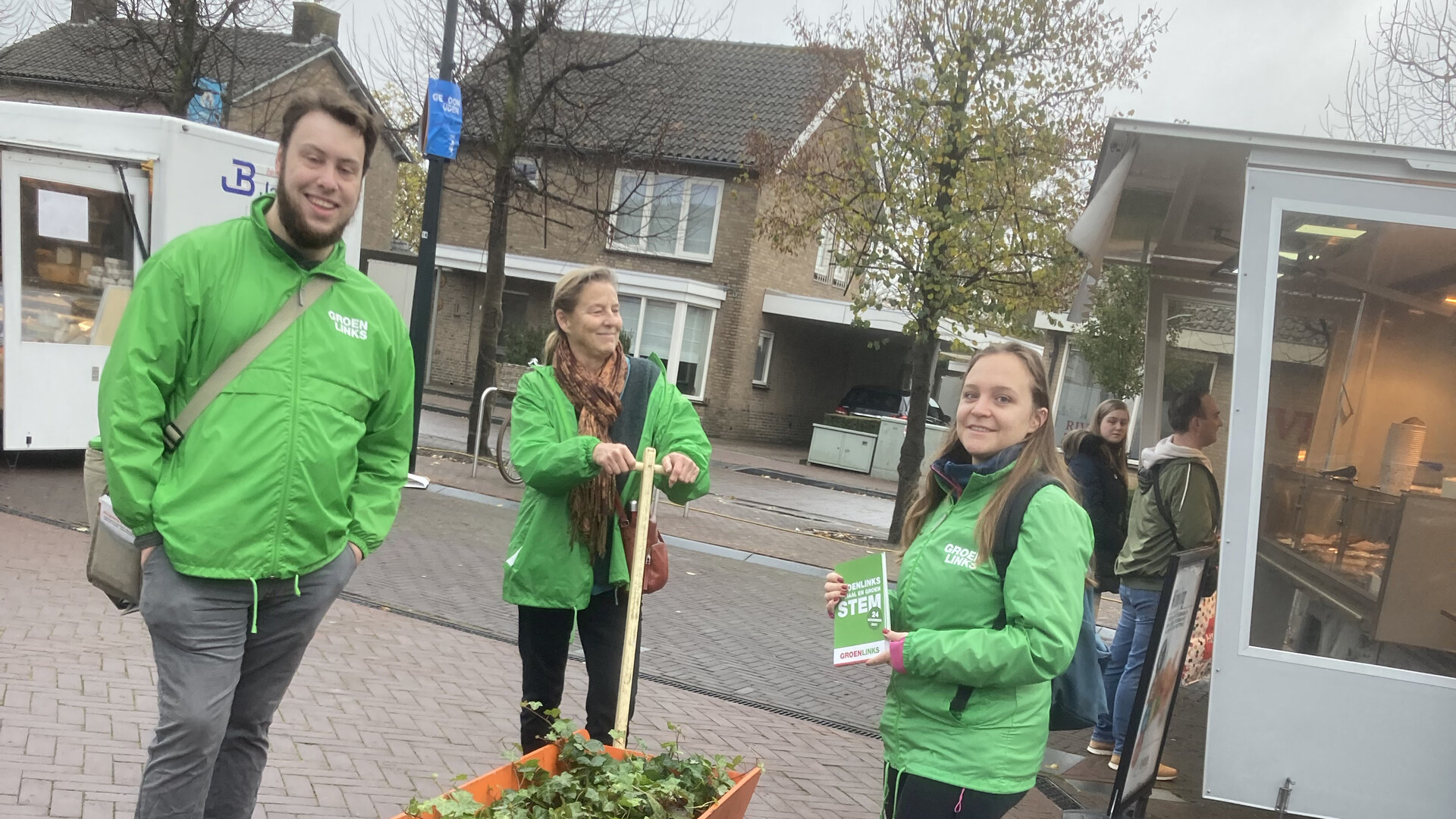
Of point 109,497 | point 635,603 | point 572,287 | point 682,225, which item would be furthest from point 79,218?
point 682,225

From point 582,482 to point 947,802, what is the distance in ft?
4.50

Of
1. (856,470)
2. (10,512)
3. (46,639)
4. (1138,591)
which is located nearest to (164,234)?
(10,512)

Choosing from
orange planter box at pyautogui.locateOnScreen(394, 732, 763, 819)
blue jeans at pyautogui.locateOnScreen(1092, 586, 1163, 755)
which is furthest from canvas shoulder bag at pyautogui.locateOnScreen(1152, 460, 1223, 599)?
orange planter box at pyautogui.locateOnScreen(394, 732, 763, 819)

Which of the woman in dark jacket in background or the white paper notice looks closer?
the woman in dark jacket in background

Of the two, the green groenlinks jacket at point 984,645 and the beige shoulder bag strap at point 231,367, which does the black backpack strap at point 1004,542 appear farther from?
the beige shoulder bag strap at point 231,367

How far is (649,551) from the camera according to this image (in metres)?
3.52

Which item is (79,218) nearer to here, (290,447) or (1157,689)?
(290,447)

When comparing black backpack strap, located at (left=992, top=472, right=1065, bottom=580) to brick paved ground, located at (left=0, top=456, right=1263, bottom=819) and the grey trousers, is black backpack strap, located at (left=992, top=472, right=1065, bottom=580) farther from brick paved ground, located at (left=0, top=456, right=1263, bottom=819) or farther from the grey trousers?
brick paved ground, located at (left=0, top=456, right=1263, bottom=819)

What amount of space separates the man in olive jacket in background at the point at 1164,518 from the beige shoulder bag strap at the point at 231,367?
4.08 metres

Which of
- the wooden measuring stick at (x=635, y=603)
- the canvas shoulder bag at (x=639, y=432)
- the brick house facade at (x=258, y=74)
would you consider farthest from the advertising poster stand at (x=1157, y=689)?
the brick house facade at (x=258, y=74)

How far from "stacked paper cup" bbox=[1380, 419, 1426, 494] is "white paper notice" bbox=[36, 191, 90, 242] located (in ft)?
31.0

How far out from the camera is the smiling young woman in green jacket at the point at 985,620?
7.95 ft

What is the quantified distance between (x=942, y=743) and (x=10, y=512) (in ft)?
25.8

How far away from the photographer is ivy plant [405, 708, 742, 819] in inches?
95.1
